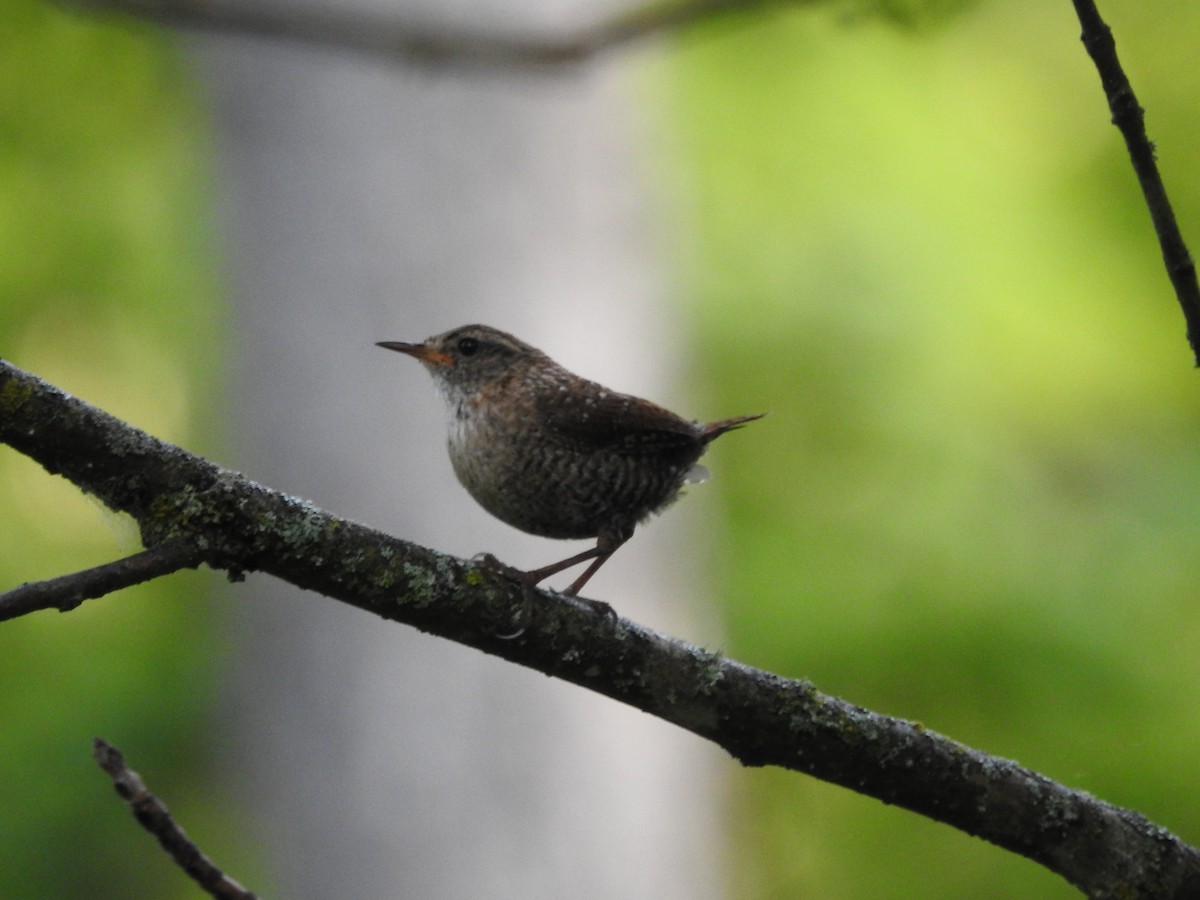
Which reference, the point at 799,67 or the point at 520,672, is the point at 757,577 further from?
the point at 799,67

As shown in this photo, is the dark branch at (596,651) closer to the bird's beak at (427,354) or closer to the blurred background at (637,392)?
the bird's beak at (427,354)

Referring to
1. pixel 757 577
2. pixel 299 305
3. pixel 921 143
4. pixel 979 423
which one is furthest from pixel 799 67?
pixel 299 305

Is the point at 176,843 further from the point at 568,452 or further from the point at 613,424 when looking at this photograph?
the point at 613,424

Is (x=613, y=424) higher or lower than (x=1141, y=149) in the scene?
lower

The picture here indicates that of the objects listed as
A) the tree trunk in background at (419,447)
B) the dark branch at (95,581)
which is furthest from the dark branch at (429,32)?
the dark branch at (95,581)

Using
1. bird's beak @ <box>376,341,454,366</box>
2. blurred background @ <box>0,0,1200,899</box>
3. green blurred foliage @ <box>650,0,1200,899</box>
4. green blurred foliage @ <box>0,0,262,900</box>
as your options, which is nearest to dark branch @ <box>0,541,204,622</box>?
bird's beak @ <box>376,341,454,366</box>

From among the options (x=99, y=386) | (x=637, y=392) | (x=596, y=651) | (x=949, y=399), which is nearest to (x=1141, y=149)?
(x=596, y=651)

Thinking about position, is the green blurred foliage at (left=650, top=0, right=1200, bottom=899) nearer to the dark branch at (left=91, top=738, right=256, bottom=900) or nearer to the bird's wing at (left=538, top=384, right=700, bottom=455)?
the bird's wing at (left=538, top=384, right=700, bottom=455)
